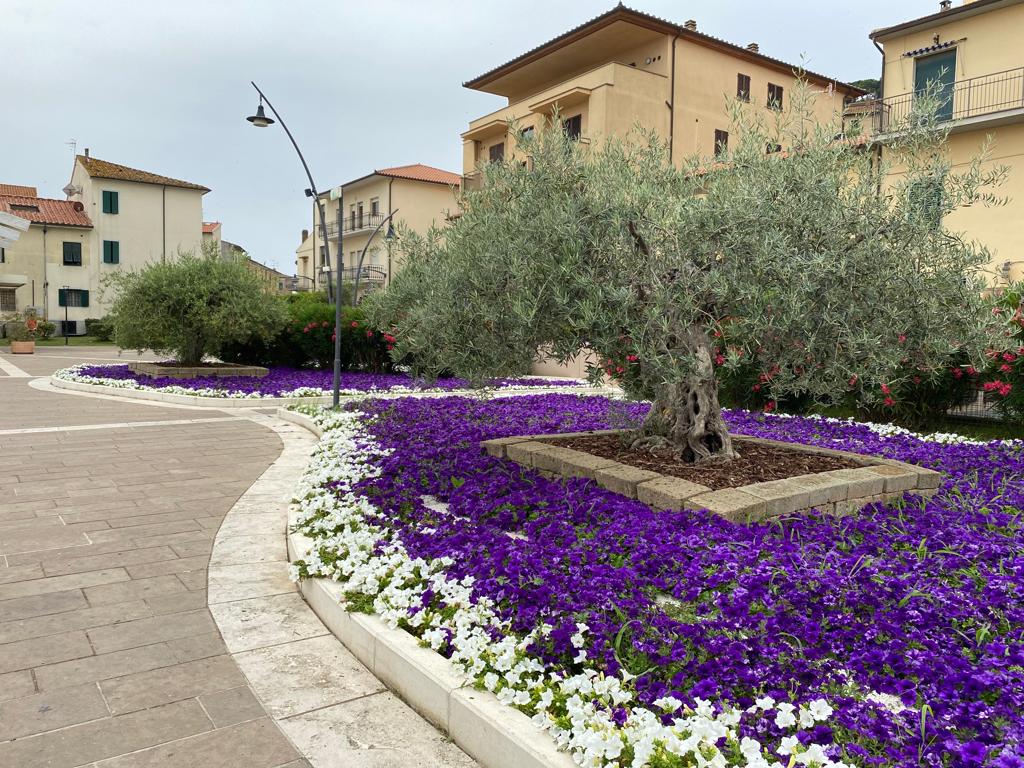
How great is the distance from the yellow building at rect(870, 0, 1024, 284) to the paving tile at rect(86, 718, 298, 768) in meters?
19.2

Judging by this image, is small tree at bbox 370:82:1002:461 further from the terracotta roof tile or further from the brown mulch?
the terracotta roof tile

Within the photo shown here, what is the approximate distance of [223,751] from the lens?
111 inches

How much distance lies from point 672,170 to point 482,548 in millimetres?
3252

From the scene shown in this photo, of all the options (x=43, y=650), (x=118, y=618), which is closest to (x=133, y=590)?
(x=118, y=618)

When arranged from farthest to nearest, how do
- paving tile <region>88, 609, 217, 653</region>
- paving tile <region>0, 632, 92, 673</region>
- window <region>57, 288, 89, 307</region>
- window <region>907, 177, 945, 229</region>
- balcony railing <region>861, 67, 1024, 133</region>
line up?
window <region>57, 288, 89, 307</region>
balcony railing <region>861, 67, 1024, 133</region>
window <region>907, 177, 945, 229</region>
paving tile <region>88, 609, 217, 653</region>
paving tile <region>0, 632, 92, 673</region>

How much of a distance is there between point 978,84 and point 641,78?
1089 cm

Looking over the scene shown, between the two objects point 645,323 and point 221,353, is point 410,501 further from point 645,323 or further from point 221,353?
point 221,353

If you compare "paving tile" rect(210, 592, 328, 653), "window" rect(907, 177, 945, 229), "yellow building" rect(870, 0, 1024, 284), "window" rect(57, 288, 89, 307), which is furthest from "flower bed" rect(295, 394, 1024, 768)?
"window" rect(57, 288, 89, 307)

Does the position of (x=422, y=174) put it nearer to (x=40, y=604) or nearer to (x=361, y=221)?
(x=361, y=221)

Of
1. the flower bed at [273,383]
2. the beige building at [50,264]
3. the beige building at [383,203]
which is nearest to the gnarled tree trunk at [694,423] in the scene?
the flower bed at [273,383]

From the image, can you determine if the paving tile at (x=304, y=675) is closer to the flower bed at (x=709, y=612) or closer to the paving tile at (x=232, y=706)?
the paving tile at (x=232, y=706)

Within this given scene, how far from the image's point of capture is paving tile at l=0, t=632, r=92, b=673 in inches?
137

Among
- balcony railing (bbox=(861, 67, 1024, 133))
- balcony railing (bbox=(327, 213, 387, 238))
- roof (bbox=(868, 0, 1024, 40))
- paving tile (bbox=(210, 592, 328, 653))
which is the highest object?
roof (bbox=(868, 0, 1024, 40))

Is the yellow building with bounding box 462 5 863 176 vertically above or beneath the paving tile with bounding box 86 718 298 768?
above
